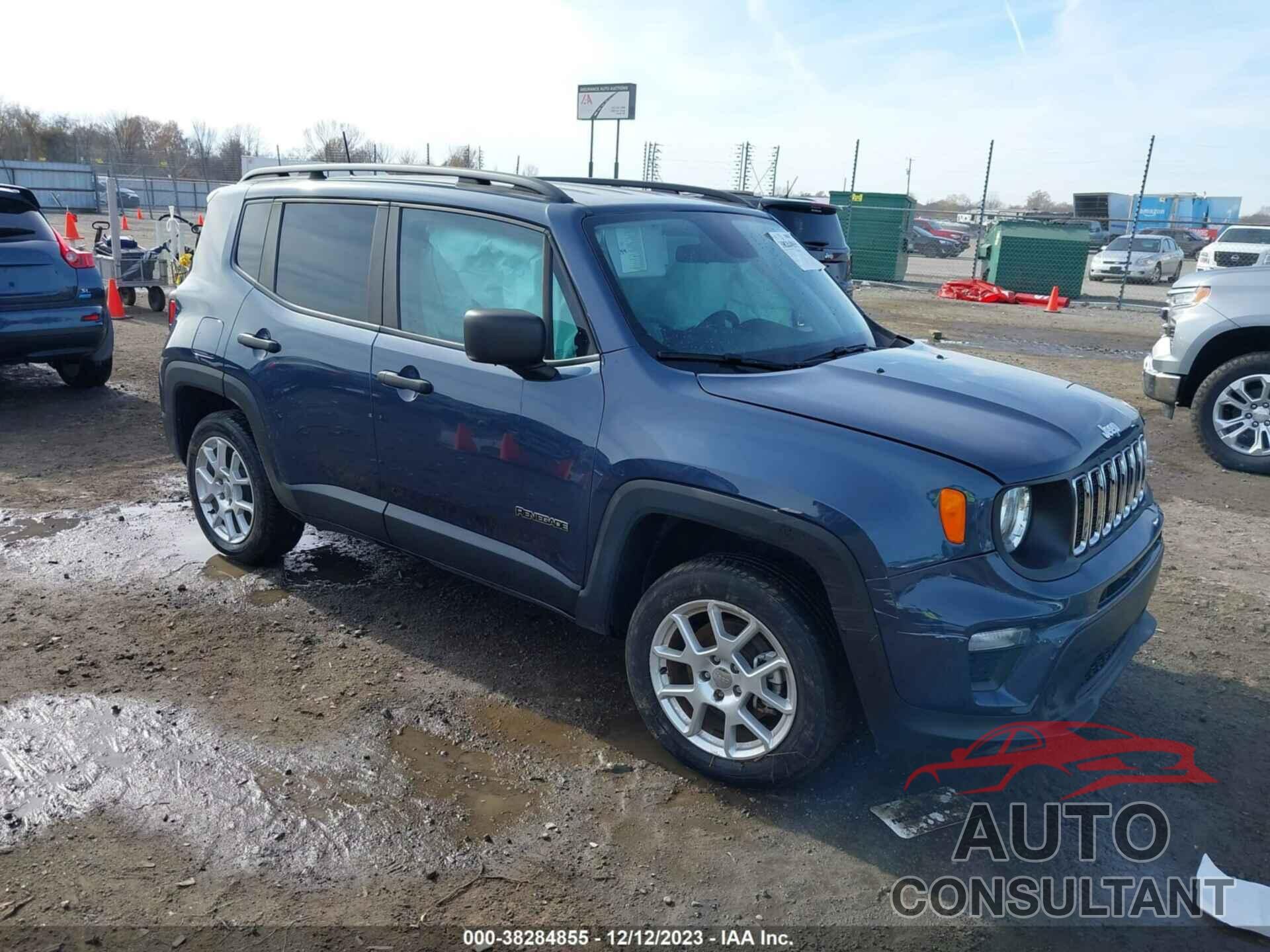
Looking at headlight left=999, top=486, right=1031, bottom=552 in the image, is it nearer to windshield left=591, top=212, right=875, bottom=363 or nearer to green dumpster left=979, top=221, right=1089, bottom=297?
windshield left=591, top=212, right=875, bottom=363

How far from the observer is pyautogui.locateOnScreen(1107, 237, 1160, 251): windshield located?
2973 centimetres

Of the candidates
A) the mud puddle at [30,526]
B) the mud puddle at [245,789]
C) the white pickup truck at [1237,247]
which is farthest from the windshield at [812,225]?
the white pickup truck at [1237,247]

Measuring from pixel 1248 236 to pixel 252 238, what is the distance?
25.2 meters

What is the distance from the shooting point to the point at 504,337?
11.0ft

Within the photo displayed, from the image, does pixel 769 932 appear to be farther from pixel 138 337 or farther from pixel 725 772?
pixel 138 337

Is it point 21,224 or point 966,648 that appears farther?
point 21,224

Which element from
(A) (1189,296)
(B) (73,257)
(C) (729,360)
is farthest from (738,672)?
(B) (73,257)

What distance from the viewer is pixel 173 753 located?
3455mm

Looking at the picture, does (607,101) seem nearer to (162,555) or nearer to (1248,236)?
(1248,236)

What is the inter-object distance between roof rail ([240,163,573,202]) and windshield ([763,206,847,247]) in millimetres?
7332

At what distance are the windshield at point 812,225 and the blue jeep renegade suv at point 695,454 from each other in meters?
7.04

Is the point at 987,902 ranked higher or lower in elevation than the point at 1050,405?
lower

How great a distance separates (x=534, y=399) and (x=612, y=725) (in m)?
1.27

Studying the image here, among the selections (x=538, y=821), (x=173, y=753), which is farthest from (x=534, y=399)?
(x=173, y=753)
